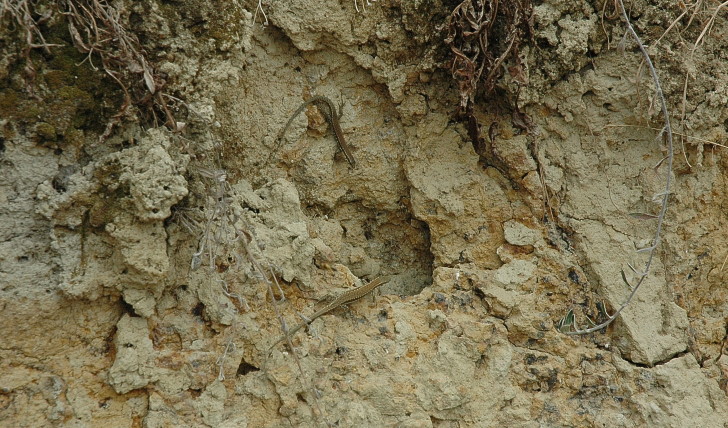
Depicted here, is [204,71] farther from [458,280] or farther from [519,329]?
[519,329]

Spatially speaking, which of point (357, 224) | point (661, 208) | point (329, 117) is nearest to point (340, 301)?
point (357, 224)

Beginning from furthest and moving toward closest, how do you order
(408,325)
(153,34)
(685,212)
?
(685,212) → (408,325) → (153,34)

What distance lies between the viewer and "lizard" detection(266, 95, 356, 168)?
113 inches

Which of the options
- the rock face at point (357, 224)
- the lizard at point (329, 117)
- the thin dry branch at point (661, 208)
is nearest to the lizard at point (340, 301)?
the rock face at point (357, 224)

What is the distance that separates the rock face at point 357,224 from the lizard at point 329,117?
0.03 m

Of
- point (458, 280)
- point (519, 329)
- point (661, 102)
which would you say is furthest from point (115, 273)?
point (661, 102)

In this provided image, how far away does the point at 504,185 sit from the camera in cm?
296

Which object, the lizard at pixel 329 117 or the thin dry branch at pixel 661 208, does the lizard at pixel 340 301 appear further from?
the thin dry branch at pixel 661 208

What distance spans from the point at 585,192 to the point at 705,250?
0.68 m

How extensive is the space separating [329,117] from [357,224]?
60 cm

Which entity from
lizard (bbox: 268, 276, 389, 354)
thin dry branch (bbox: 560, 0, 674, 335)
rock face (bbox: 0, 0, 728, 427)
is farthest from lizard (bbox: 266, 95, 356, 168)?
thin dry branch (bbox: 560, 0, 674, 335)

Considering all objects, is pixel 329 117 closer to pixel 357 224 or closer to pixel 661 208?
pixel 357 224

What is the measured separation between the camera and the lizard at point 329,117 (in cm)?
286

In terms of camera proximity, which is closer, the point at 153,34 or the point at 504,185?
the point at 153,34
